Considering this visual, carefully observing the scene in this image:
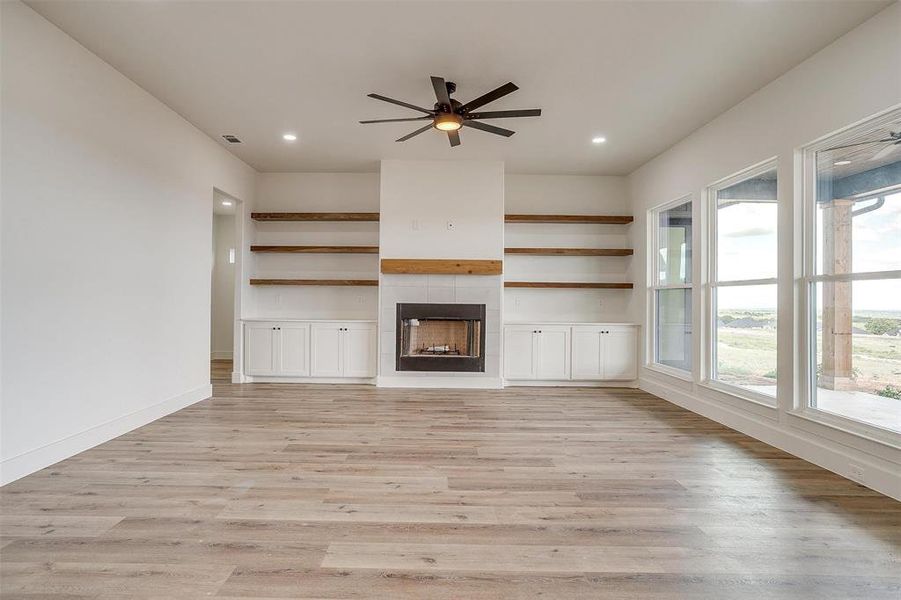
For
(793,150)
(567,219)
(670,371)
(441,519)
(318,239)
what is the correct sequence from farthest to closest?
(318,239), (567,219), (670,371), (793,150), (441,519)

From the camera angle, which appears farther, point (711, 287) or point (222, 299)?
point (222, 299)

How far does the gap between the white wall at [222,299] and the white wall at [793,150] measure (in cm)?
718

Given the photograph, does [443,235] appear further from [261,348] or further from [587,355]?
[261,348]

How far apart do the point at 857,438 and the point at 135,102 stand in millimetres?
5700

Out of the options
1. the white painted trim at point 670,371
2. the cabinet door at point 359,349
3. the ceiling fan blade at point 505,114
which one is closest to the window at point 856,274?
the white painted trim at point 670,371

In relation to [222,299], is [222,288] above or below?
above

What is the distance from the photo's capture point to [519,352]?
5496 millimetres

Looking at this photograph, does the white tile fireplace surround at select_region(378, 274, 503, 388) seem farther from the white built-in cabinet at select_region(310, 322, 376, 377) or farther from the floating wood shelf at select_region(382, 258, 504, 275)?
the white built-in cabinet at select_region(310, 322, 376, 377)

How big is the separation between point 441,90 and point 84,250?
2730mm

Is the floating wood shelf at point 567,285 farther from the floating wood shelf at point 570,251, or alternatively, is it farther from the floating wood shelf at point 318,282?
the floating wood shelf at point 318,282

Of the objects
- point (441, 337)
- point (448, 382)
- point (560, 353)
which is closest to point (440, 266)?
point (441, 337)

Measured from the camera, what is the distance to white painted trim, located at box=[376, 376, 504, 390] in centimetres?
536

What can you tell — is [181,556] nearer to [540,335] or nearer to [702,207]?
[540,335]

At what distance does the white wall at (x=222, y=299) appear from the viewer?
768cm
